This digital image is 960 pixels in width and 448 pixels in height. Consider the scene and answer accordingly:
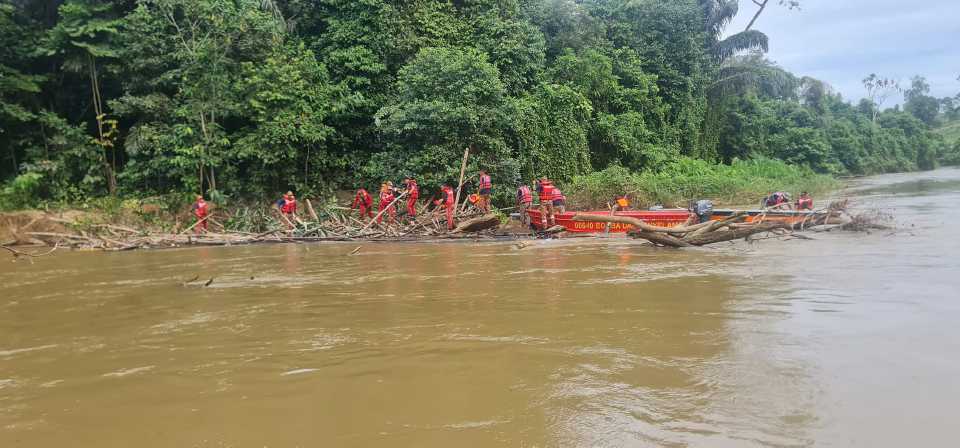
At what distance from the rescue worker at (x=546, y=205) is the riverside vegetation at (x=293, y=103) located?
11.0 feet

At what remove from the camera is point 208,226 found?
1731 centimetres

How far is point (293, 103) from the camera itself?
58.2 ft

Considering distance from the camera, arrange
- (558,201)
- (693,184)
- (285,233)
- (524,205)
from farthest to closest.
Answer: (693,184)
(285,233)
(524,205)
(558,201)

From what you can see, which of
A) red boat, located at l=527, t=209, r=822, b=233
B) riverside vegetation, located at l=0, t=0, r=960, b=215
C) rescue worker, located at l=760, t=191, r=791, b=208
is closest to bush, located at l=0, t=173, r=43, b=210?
riverside vegetation, located at l=0, t=0, r=960, b=215

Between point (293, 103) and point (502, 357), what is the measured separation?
586 inches

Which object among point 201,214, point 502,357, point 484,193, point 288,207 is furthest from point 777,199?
point 201,214

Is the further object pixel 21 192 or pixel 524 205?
pixel 21 192

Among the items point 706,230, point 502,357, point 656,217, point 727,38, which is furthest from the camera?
point 727,38

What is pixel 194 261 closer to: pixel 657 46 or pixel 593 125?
pixel 593 125

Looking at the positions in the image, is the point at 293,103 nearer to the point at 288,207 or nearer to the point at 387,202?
the point at 288,207

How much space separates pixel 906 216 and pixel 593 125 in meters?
11.4

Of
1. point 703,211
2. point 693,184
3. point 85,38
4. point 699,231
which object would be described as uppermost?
point 85,38

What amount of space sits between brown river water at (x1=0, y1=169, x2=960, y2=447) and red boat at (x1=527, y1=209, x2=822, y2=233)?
300 cm

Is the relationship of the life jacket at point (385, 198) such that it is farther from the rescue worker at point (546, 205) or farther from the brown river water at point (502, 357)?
the brown river water at point (502, 357)
